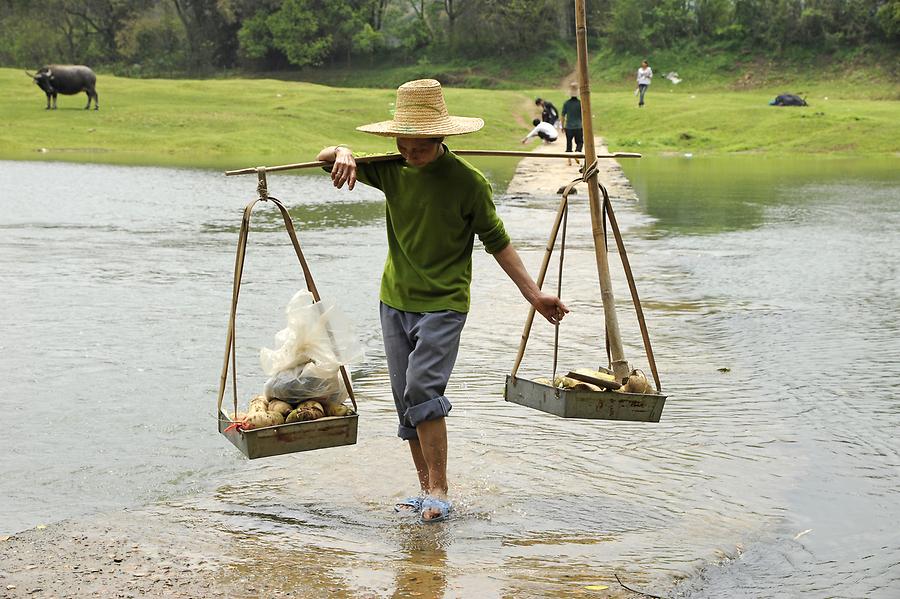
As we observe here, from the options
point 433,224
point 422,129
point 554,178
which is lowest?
point 554,178


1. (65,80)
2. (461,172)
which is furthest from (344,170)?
(65,80)

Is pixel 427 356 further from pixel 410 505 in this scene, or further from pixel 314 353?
pixel 410 505

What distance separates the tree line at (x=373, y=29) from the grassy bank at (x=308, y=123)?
7.50 m

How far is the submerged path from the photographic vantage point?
701 inches

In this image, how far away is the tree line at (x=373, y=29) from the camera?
4666 cm

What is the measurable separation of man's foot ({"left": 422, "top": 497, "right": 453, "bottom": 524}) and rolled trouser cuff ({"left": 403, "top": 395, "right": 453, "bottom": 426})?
336mm

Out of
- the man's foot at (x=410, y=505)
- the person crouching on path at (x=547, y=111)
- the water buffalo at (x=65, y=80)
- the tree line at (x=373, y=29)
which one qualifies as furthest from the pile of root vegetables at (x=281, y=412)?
the tree line at (x=373, y=29)

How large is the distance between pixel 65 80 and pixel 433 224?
3277cm

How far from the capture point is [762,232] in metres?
14.0

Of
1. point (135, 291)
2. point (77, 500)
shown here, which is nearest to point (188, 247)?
point (135, 291)

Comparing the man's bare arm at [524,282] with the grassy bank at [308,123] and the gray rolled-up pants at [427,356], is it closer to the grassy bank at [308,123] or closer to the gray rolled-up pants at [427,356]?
the gray rolled-up pants at [427,356]

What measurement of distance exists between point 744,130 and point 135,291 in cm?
2526

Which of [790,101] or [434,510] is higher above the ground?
[434,510]

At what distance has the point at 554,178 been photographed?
19.3 m
